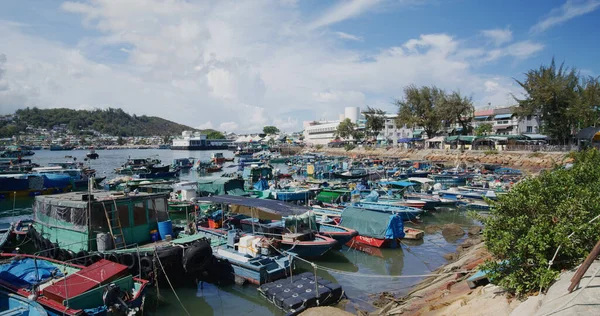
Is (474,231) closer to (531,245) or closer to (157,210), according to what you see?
(531,245)

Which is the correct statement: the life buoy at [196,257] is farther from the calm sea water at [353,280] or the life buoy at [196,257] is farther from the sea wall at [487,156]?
the sea wall at [487,156]

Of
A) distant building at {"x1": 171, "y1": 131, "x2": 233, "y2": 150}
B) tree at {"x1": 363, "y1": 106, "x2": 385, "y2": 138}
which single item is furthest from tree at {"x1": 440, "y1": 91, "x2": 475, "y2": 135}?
distant building at {"x1": 171, "y1": 131, "x2": 233, "y2": 150}

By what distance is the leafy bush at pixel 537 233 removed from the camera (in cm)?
744

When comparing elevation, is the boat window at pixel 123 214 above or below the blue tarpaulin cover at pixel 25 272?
above

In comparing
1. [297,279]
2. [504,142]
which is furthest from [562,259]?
[504,142]

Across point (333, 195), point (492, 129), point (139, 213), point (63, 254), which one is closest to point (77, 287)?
point (139, 213)

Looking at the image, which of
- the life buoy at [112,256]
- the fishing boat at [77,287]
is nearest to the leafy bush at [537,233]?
the fishing boat at [77,287]

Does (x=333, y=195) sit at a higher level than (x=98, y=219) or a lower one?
lower

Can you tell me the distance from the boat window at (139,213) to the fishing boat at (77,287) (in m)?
3.18

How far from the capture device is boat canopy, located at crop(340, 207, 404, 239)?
18.8 m

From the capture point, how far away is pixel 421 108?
75.6 metres

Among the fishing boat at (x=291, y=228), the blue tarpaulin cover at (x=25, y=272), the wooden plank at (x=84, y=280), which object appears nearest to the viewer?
the wooden plank at (x=84, y=280)

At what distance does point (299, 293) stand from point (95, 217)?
28.0 feet

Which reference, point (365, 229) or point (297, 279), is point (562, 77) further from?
point (297, 279)
